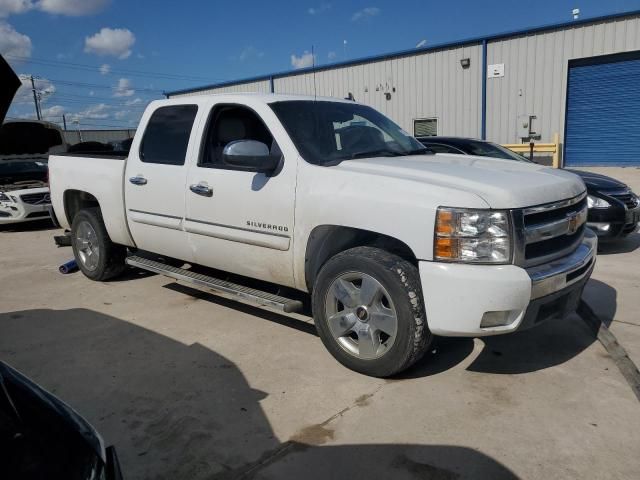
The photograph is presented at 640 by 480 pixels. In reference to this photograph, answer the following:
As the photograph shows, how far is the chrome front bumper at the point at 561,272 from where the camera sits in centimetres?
311

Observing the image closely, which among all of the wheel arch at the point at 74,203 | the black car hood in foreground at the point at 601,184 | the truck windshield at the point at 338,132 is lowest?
the black car hood in foreground at the point at 601,184

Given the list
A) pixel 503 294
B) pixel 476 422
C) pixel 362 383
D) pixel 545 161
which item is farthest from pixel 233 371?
Result: pixel 545 161

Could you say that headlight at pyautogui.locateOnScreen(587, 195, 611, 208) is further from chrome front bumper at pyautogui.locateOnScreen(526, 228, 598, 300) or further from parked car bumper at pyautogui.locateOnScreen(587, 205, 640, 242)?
chrome front bumper at pyautogui.locateOnScreen(526, 228, 598, 300)

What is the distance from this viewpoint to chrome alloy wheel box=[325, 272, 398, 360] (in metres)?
3.42

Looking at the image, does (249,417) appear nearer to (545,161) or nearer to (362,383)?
(362,383)

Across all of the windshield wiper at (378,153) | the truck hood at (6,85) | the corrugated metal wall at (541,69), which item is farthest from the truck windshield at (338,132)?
the corrugated metal wall at (541,69)

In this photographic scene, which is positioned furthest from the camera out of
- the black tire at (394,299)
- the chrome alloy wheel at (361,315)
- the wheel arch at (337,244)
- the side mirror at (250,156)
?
the side mirror at (250,156)

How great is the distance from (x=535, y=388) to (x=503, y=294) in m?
0.85

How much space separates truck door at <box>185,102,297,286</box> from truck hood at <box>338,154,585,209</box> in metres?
0.56

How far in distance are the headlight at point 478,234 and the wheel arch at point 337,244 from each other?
46 cm

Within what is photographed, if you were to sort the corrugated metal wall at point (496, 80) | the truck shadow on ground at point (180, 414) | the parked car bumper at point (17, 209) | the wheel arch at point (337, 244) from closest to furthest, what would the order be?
1. the truck shadow on ground at point (180, 414)
2. the wheel arch at point (337, 244)
3. the parked car bumper at point (17, 209)
4. the corrugated metal wall at point (496, 80)

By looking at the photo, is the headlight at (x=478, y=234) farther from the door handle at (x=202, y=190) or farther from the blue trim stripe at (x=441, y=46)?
the blue trim stripe at (x=441, y=46)

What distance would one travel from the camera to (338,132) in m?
4.38

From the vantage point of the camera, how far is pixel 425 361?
3848 millimetres
